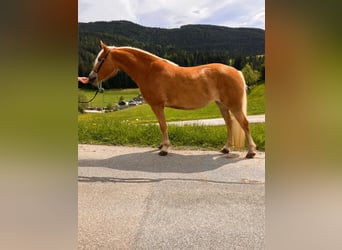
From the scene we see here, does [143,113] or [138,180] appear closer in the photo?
[138,180]

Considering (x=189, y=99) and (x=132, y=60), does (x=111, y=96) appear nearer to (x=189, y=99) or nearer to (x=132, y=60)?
(x=132, y=60)

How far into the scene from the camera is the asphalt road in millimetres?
1341

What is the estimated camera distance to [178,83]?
167cm

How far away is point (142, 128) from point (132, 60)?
324 mm

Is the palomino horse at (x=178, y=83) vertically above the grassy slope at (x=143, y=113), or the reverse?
the palomino horse at (x=178, y=83)

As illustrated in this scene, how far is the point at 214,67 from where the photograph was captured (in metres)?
1.65

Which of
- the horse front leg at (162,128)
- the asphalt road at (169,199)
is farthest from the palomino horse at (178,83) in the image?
the asphalt road at (169,199)

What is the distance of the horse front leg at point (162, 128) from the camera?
1.66m

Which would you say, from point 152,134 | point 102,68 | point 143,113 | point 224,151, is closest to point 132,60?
point 102,68

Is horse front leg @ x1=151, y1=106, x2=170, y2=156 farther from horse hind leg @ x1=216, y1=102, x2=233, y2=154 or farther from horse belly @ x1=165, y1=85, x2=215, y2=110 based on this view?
horse hind leg @ x1=216, y1=102, x2=233, y2=154

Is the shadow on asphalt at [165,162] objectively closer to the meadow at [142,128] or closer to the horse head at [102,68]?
the meadow at [142,128]

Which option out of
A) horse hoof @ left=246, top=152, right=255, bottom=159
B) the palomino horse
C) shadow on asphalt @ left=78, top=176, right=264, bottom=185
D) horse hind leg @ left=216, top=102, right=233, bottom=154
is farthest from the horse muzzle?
horse hoof @ left=246, top=152, right=255, bottom=159
